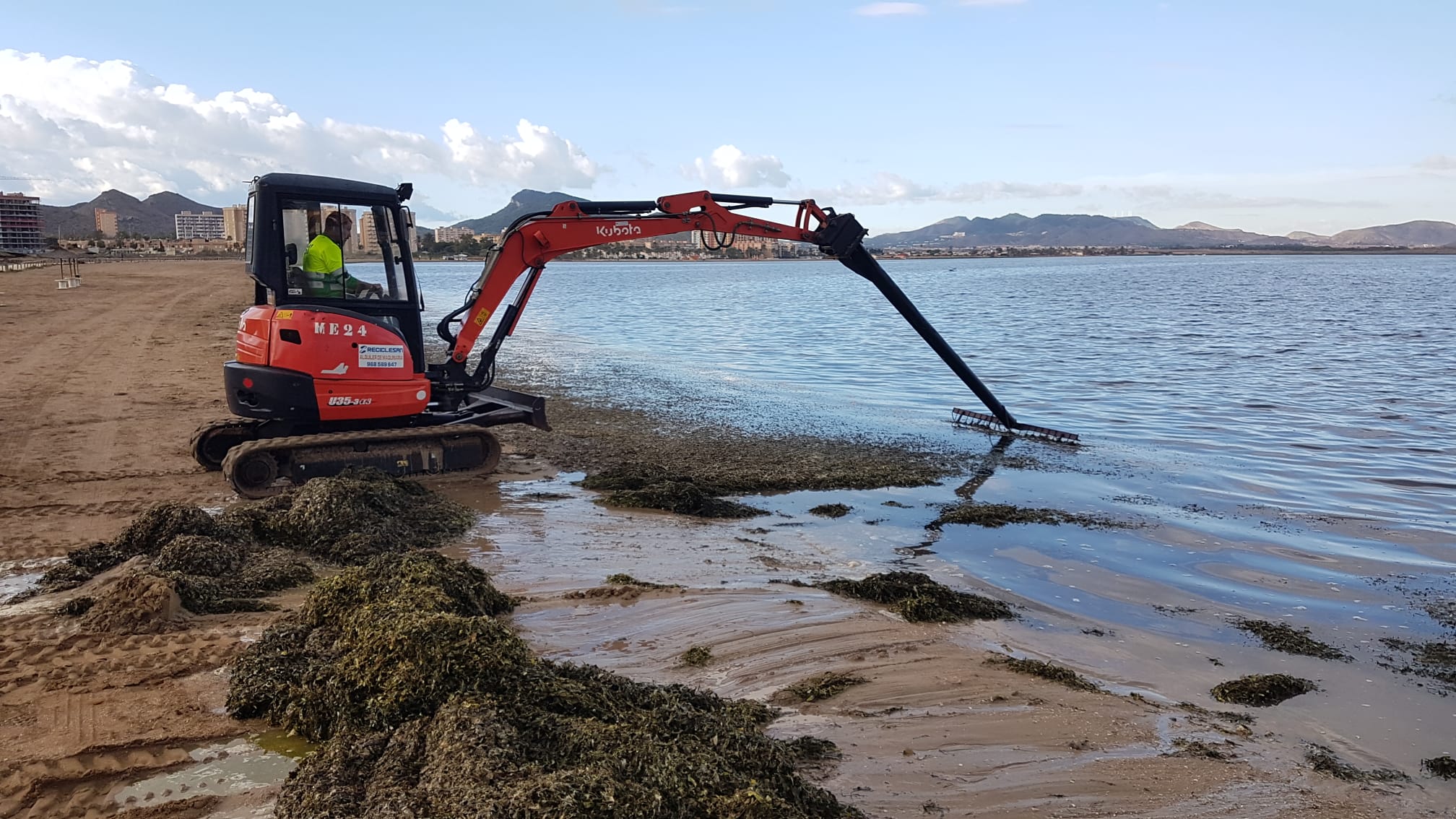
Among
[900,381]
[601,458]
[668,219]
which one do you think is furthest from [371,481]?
[900,381]

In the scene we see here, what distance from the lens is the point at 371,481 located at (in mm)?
8641

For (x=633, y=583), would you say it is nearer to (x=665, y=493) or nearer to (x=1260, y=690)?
(x=665, y=493)

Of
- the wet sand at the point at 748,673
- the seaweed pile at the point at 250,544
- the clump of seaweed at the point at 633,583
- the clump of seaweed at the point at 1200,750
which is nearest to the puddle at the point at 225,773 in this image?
the wet sand at the point at 748,673

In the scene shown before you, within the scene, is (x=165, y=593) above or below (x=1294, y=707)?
above

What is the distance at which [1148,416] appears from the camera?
574 inches

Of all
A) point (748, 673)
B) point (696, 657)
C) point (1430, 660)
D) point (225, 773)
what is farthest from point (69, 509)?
point (1430, 660)

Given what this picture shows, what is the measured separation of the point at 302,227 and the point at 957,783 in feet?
25.0

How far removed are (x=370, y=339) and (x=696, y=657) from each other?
205 inches

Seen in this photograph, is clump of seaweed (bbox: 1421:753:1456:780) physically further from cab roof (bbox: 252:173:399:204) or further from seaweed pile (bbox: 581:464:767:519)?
cab roof (bbox: 252:173:399:204)

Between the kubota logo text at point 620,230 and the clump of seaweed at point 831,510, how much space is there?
3.58 m

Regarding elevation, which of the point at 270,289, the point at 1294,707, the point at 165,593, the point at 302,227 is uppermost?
the point at 302,227

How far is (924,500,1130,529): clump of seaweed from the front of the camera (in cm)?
887

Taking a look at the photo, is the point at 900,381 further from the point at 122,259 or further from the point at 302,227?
the point at 122,259

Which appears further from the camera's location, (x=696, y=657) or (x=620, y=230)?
(x=620, y=230)
